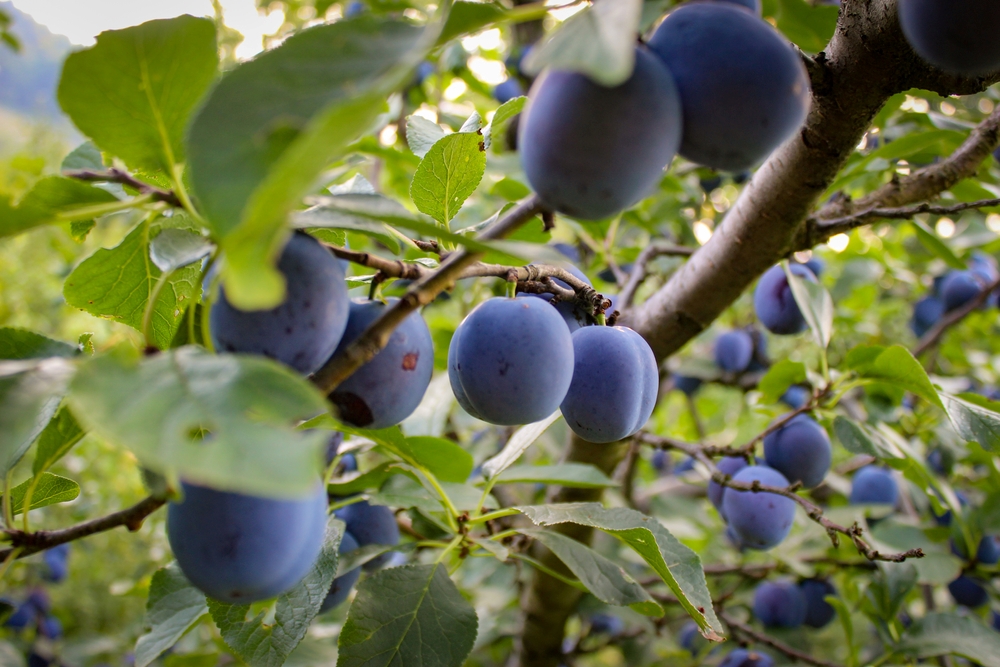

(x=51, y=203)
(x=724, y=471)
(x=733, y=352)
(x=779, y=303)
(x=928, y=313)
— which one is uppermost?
(x=51, y=203)

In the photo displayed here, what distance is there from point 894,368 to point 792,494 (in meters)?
0.24

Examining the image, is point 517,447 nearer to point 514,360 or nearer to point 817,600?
point 514,360

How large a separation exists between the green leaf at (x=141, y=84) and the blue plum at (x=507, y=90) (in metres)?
1.65

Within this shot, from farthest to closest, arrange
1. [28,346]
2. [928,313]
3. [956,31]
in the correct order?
[928,313] → [28,346] → [956,31]

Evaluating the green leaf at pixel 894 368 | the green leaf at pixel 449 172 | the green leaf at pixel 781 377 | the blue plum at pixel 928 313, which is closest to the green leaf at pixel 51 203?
the green leaf at pixel 449 172

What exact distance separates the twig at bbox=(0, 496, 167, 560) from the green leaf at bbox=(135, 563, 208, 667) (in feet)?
0.84

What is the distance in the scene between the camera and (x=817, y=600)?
1444 millimetres

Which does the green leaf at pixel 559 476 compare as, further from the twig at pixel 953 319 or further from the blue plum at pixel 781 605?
the twig at pixel 953 319

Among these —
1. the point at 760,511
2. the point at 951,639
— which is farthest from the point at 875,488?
the point at 760,511

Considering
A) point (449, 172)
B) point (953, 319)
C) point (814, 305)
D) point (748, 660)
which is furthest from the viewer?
point (953, 319)

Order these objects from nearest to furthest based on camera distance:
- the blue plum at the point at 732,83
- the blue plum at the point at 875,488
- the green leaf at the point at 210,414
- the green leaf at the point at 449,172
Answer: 1. the green leaf at the point at 210,414
2. the blue plum at the point at 732,83
3. the green leaf at the point at 449,172
4. the blue plum at the point at 875,488

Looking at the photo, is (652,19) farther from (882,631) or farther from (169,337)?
(882,631)

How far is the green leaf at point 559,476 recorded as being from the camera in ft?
2.90

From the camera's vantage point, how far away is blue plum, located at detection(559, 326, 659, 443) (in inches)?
23.8
